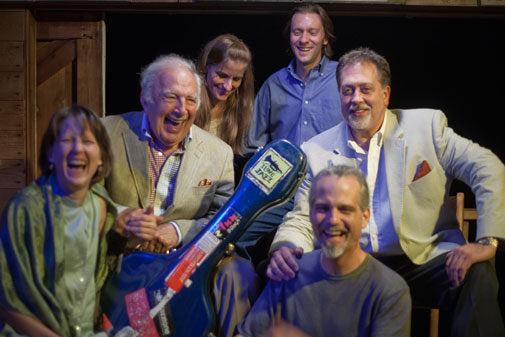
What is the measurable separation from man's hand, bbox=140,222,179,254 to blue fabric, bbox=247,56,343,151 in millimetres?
1131

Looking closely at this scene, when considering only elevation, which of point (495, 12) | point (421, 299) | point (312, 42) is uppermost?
point (495, 12)

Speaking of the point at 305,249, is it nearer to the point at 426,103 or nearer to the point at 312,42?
the point at 312,42

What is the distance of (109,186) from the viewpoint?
2346 millimetres

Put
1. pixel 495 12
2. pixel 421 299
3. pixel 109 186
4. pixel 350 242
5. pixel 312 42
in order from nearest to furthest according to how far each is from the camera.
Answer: pixel 350 242
pixel 109 186
pixel 421 299
pixel 312 42
pixel 495 12

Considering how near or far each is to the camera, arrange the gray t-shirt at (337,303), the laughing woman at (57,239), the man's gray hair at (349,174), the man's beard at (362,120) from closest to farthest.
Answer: the laughing woman at (57,239)
the gray t-shirt at (337,303)
the man's gray hair at (349,174)
the man's beard at (362,120)

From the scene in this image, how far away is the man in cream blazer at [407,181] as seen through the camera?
2.41 m

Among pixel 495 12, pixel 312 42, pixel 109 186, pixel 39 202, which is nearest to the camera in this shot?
Result: pixel 39 202

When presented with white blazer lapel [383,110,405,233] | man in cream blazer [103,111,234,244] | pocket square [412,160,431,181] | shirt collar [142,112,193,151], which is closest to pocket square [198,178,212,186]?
man in cream blazer [103,111,234,244]

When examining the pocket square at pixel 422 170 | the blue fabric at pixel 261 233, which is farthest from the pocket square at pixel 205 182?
the pocket square at pixel 422 170

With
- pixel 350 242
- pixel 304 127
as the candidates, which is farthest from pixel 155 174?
pixel 304 127

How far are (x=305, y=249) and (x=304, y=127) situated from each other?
109 centimetres

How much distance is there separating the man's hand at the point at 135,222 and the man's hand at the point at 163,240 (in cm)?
9

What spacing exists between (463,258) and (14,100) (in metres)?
2.89

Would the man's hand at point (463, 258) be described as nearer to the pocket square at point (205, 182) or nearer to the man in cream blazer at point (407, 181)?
the man in cream blazer at point (407, 181)
